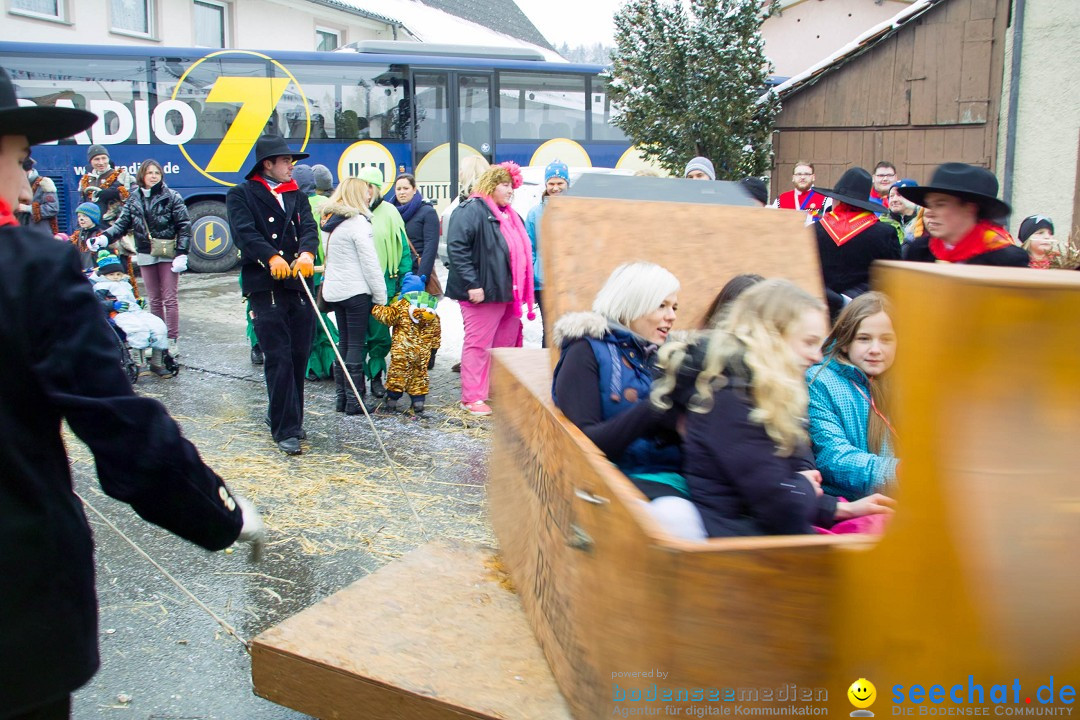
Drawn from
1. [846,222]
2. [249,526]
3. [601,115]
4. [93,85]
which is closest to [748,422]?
[249,526]

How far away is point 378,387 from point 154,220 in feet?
9.27

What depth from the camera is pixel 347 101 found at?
55.4 feet

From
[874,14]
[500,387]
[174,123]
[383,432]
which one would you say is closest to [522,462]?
[500,387]

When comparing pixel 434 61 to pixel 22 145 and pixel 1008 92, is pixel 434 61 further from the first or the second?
pixel 22 145

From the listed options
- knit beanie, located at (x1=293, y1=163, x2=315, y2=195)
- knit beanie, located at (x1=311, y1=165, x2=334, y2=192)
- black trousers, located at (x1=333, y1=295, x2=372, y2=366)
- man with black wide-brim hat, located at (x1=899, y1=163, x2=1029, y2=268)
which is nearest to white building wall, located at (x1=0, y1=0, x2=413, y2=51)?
knit beanie, located at (x1=311, y1=165, x2=334, y2=192)

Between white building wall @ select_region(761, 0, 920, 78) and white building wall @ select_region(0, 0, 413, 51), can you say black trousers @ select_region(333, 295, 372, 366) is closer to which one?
white building wall @ select_region(0, 0, 413, 51)

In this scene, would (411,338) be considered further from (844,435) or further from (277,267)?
(844,435)

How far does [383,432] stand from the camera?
6574 millimetres

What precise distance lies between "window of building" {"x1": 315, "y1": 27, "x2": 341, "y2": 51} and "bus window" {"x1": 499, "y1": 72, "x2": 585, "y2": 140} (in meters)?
10.3

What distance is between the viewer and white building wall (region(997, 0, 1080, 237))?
958cm

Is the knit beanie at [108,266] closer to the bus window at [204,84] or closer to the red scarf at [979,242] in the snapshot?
the red scarf at [979,242]

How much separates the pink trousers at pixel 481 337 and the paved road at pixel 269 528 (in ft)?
0.90

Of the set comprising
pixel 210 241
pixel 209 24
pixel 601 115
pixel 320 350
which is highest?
pixel 209 24

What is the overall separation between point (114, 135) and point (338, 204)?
1076 centimetres
